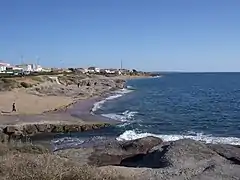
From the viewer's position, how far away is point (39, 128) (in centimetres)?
3228

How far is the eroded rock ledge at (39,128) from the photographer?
30.4 metres

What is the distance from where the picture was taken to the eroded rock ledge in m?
30.4

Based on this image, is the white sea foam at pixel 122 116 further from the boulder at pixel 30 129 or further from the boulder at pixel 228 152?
the boulder at pixel 228 152

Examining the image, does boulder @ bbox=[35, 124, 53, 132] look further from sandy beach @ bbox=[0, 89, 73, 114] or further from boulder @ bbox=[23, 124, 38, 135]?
sandy beach @ bbox=[0, 89, 73, 114]

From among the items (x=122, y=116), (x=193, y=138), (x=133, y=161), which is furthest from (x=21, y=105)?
(x=133, y=161)

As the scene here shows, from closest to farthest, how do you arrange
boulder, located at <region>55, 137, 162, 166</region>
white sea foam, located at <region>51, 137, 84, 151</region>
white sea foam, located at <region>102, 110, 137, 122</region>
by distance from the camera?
1. boulder, located at <region>55, 137, 162, 166</region>
2. white sea foam, located at <region>51, 137, 84, 151</region>
3. white sea foam, located at <region>102, 110, 137, 122</region>

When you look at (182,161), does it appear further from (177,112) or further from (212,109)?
(212,109)

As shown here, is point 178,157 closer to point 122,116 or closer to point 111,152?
point 111,152

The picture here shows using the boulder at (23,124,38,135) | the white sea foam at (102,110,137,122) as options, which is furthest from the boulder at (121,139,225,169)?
the white sea foam at (102,110,137,122)

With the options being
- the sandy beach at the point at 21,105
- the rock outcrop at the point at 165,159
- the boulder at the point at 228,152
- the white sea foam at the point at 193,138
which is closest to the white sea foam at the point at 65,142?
the white sea foam at the point at 193,138

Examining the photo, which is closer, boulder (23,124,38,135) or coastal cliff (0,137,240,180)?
coastal cliff (0,137,240,180)

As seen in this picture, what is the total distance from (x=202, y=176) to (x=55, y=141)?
51.6ft

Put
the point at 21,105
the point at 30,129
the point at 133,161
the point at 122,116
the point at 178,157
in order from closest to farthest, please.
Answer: the point at 178,157
the point at 133,161
the point at 30,129
the point at 122,116
the point at 21,105

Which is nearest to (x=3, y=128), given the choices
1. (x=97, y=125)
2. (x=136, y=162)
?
(x=97, y=125)
